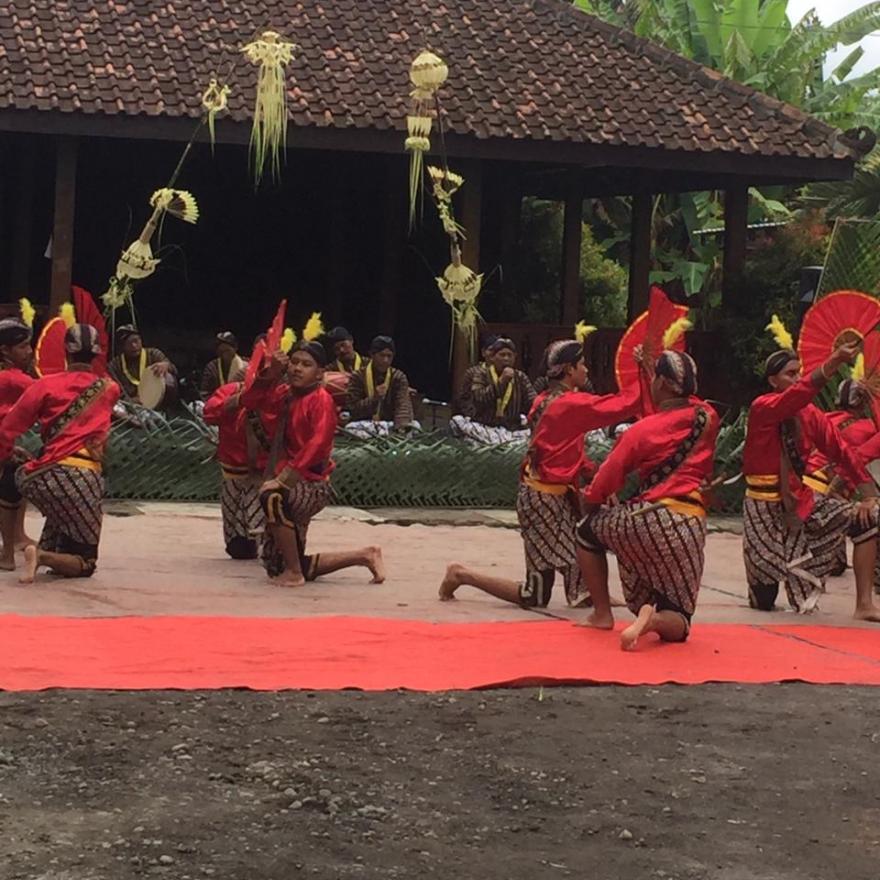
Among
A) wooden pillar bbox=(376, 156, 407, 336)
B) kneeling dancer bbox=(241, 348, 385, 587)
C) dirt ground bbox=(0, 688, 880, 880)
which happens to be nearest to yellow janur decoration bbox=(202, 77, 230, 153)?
wooden pillar bbox=(376, 156, 407, 336)

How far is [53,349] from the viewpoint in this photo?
1079cm

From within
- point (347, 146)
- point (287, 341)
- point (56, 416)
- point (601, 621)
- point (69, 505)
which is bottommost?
point (601, 621)

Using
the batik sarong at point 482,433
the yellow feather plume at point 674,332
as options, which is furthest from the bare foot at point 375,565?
the batik sarong at point 482,433

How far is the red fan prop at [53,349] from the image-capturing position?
424 inches

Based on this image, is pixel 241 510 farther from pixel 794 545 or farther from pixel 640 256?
pixel 640 256

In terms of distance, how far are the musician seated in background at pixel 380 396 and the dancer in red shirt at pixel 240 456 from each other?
Answer: 410 cm

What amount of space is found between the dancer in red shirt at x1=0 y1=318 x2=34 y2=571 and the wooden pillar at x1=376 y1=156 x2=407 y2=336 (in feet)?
30.3

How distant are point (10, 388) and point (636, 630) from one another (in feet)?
12.4

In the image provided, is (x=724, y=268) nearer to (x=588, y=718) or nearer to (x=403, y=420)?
(x=403, y=420)

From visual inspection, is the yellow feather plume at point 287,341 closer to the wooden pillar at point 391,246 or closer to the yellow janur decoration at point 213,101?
the yellow janur decoration at point 213,101

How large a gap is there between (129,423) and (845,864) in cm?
969

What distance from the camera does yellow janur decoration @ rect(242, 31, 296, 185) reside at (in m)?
13.6

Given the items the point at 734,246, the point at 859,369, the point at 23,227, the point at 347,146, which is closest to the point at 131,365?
the point at 347,146

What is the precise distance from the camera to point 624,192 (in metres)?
20.4
